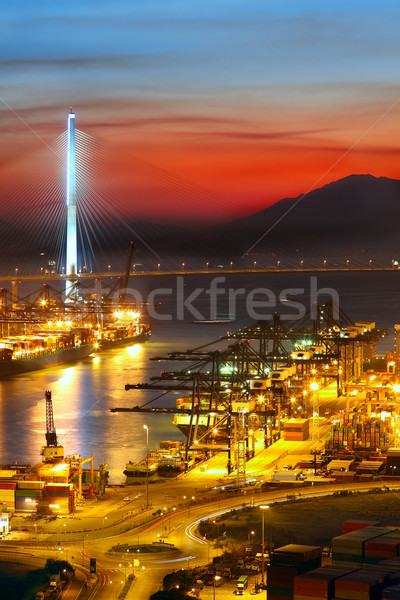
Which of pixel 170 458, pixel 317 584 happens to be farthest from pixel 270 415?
Result: pixel 317 584

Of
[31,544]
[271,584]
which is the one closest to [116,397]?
[31,544]

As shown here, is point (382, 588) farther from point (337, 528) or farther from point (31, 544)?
point (31, 544)

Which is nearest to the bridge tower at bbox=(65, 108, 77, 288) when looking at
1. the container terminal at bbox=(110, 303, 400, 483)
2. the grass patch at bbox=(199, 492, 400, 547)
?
the container terminal at bbox=(110, 303, 400, 483)

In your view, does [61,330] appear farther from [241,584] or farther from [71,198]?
→ [241,584]

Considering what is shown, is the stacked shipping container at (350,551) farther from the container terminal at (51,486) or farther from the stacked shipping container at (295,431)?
the stacked shipping container at (295,431)

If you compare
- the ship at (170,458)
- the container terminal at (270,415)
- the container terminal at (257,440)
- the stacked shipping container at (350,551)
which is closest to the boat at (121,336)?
the container terminal at (270,415)

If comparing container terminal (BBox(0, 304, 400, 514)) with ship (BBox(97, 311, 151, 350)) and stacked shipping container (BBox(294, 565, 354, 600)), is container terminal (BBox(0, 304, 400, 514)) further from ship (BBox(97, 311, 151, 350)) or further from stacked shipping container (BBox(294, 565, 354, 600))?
ship (BBox(97, 311, 151, 350))

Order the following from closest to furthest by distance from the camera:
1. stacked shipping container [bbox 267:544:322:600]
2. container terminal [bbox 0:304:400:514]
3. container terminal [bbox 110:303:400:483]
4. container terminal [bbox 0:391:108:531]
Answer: stacked shipping container [bbox 267:544:322:600]
container terminal [bbox 0:391:108:531]
container terminal [bbox 0:304:400:514]
container terminal [bbox 110:303:400:483]
